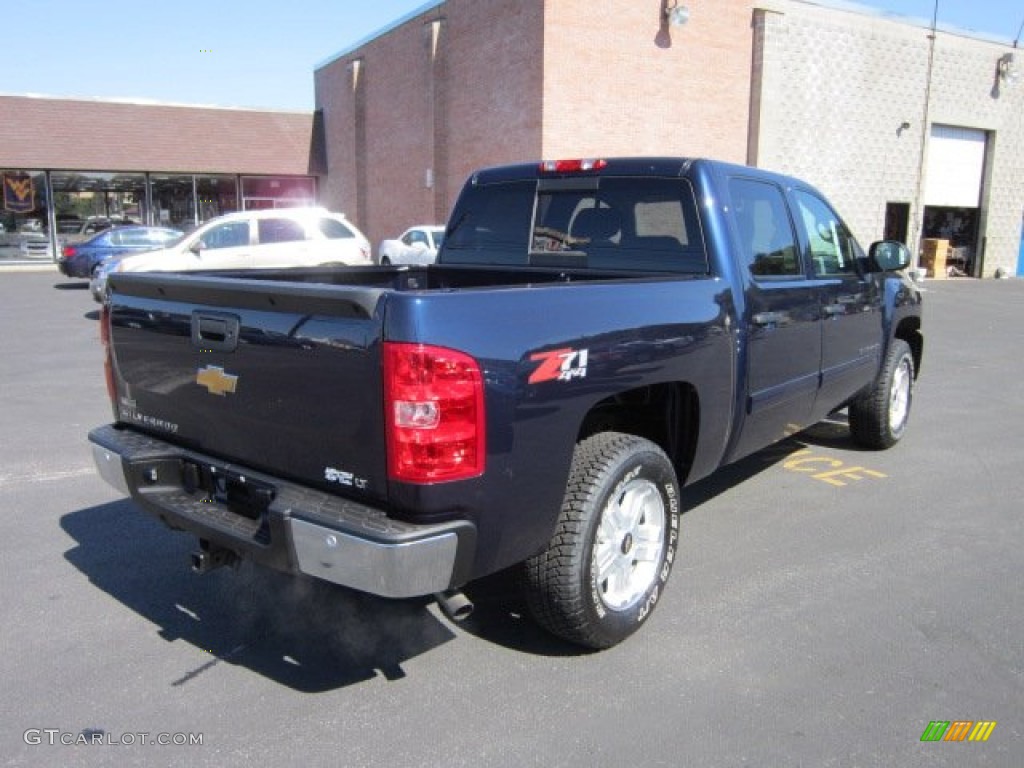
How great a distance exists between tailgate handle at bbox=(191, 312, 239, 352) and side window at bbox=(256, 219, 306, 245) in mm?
12990

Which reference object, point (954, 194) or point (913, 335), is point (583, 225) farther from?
point (954, 194)

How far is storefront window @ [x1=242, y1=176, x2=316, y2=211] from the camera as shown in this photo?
32.3 metres

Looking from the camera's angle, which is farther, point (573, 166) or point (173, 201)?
point (173, 201)

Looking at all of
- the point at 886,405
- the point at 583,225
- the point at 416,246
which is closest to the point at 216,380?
the point at 583,225

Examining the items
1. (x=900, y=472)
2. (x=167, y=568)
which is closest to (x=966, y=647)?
(x=900, y=472)

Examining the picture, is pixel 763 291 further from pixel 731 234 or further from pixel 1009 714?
pixel 1009 714

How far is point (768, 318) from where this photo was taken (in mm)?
4281

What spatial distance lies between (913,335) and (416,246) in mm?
14650

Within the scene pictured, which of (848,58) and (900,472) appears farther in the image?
(848,58)

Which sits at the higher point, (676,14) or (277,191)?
(676,14)

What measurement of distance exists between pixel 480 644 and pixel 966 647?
6.76 feet

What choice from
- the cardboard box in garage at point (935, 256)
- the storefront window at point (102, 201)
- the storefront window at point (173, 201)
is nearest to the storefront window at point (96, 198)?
the storefront window at point (102, 201)

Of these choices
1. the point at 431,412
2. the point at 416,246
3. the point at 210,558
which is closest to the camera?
the point at 431,412

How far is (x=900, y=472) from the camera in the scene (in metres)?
6.02
